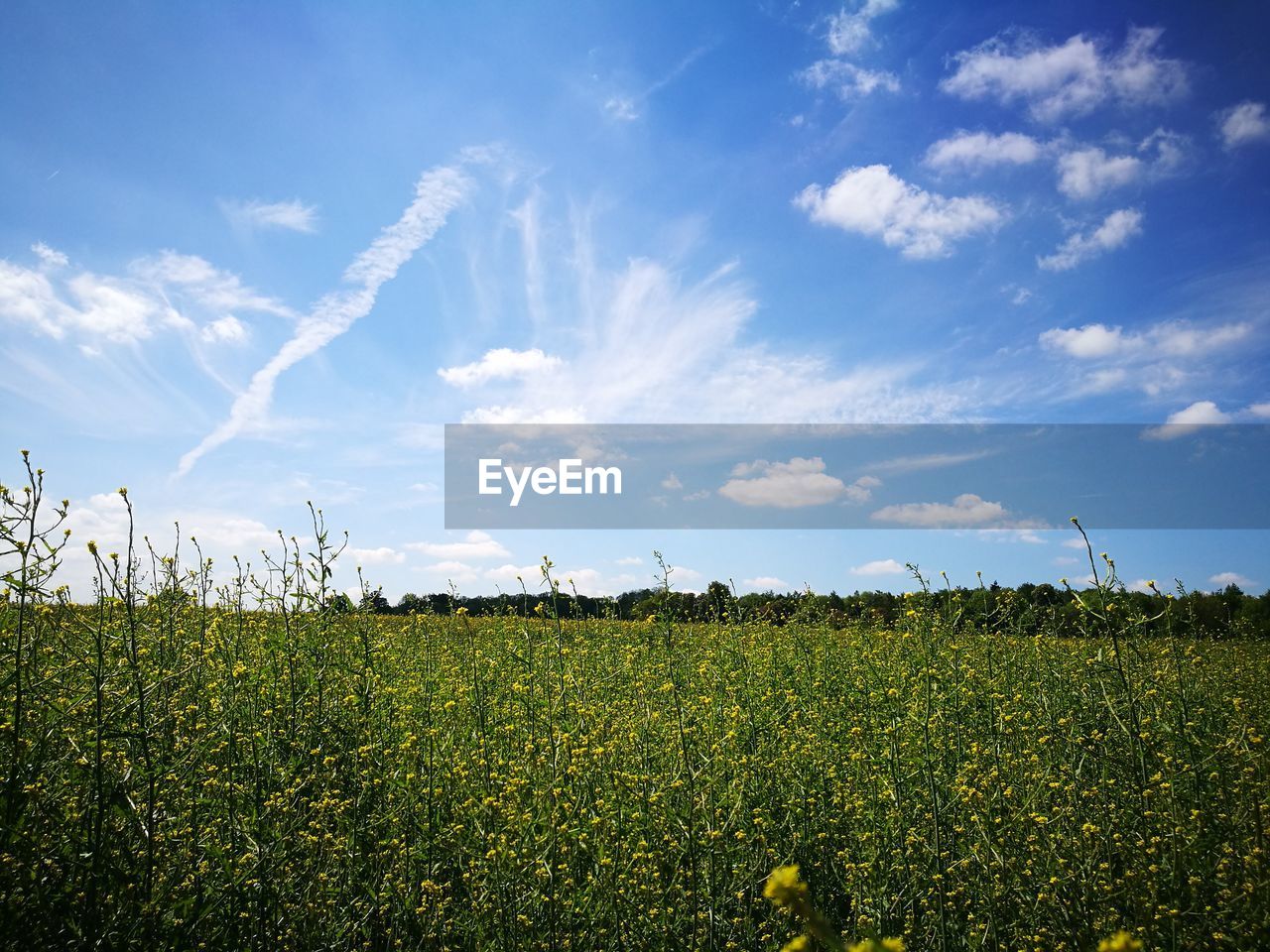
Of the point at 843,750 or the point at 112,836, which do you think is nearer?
the point at 112,836

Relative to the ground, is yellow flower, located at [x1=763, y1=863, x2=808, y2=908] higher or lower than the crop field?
higher

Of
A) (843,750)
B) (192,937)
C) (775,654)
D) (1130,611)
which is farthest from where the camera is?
(775,654)

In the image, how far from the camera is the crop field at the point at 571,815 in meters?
2.86

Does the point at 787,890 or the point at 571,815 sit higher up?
the point at 787,890

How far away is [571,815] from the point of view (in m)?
3.49

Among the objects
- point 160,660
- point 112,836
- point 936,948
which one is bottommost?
point 936,948

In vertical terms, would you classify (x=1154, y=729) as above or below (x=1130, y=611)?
below

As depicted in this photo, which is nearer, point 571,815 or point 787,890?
point 787,890

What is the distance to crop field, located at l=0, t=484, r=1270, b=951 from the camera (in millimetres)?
2859

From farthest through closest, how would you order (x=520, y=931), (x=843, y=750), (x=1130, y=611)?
(x=843, y=750)
(x=1130, y=611)
(x=520, y=931)

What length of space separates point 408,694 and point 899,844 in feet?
Answer: 13.7

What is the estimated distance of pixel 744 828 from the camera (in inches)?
152

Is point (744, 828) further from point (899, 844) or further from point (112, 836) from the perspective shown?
point (112, 836)

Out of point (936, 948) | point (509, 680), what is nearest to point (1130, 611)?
point (936, 948)
